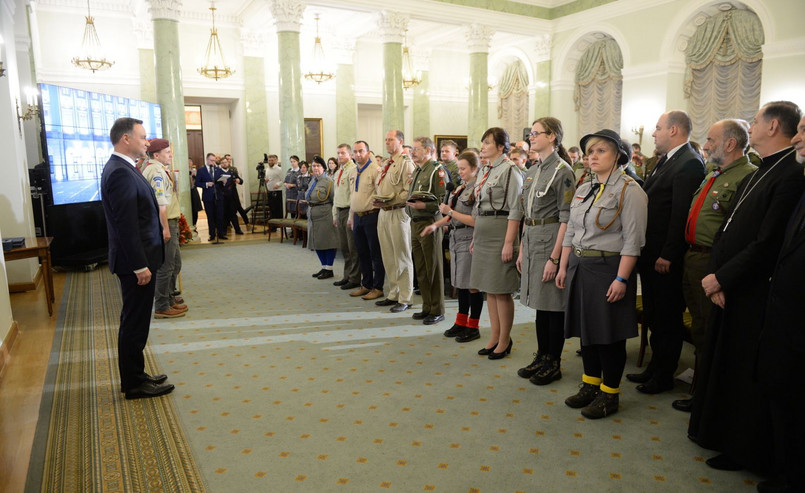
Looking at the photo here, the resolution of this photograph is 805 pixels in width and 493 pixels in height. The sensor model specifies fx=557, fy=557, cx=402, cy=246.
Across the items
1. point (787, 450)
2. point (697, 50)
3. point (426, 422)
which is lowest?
point (426, 422)

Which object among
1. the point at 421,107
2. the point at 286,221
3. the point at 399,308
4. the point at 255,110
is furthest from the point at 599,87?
the point at 399,308

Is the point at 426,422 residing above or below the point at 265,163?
below

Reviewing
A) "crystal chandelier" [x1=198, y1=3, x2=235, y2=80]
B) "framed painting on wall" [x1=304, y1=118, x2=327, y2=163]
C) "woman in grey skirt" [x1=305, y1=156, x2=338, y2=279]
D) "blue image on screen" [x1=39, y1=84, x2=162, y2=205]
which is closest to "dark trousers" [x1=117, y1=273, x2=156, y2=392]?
"woman in grey skirt" [x1=305, y1=156, x2=338, y2=279]

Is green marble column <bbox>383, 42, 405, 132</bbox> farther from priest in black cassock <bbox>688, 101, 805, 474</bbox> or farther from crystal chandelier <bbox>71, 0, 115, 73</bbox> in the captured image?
priest in black cassock <bbox>688, 101, 805, 474</bbox>

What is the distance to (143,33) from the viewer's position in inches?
531

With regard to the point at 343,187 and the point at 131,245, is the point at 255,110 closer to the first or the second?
the point at 343,187

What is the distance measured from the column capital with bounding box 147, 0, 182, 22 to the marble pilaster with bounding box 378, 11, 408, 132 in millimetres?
4378

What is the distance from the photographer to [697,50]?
477 inches

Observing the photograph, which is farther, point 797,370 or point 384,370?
point 384,370

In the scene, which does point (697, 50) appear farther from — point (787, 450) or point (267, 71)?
point (787, 450)

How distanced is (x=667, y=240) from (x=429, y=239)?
2.18 metres

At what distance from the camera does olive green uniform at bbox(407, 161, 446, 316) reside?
5039mm

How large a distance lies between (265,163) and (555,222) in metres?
11.5

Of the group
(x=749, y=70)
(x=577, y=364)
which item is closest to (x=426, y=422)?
(x=577, y=364)
